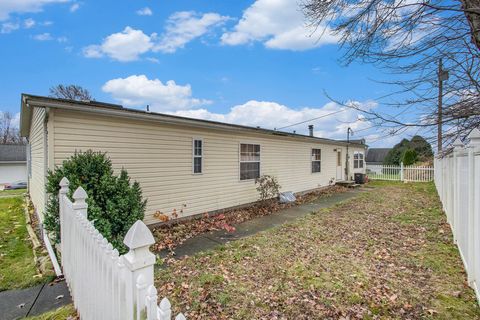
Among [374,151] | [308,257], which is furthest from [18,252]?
[374,151]

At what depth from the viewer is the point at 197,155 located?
25.7ft

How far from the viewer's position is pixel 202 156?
7.93m

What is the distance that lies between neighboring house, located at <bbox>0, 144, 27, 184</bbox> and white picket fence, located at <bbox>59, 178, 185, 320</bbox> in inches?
1296

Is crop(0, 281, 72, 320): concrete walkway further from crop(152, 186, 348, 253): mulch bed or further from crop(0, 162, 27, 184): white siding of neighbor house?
crop(0, 162, 27, 184): white siding of neighbor house

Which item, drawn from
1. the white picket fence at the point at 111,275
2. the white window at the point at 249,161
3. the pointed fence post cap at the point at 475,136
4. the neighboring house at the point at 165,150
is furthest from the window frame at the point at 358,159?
the white picket fence at the point at 111,275

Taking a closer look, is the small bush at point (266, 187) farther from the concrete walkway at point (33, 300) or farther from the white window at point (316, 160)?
the concrete walkway at point (33, 300)

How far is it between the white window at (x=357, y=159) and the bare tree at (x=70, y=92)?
25.4m

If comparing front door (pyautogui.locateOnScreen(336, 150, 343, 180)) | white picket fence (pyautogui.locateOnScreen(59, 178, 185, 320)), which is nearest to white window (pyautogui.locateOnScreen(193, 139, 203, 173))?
white picket fence (pyautogui.locateOnScreen(59, 178, 185, 320))

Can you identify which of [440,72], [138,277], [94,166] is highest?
[440,72]

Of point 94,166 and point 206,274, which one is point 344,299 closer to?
point 206,274

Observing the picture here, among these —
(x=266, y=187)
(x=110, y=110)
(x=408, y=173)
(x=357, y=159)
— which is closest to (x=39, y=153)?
(x=110, y=110)

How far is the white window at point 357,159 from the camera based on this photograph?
20.0 meters

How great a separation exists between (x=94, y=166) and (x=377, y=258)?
216 inches

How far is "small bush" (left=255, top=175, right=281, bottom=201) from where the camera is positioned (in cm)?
995
